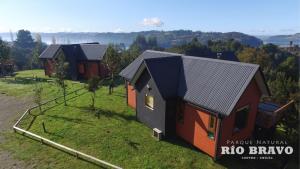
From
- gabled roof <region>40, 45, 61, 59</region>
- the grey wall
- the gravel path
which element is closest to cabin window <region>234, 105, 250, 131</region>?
the grey wall

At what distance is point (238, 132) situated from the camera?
16.6 metres

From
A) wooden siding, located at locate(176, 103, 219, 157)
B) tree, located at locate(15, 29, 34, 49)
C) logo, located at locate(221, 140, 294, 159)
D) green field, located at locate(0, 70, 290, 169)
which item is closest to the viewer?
green field, located at locate(0, 70, 290, 169)

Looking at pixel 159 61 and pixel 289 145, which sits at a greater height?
pixel 159 61

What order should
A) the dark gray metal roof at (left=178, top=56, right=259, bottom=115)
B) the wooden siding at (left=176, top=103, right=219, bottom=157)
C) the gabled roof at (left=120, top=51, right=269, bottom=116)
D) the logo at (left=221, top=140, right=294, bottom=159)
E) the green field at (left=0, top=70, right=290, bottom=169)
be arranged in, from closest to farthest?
the dark gray metal roof at (left=178, top=56, right=259, bottom=115), the gabled roof at (left=120, top=51, right=269, bottom=116), the green field at (left=0, top=70, right=290, bottom=169), the wooden siding at (left=176, top=103, right=219, bottom=157), the logo at (left=221, top=140, right=294, bottom=159)

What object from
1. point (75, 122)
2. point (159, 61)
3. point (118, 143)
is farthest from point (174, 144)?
point (75, 122)

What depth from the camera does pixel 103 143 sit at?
707 inches

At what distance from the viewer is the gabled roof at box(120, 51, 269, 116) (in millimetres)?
14773

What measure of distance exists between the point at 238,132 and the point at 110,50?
2206 centimetres

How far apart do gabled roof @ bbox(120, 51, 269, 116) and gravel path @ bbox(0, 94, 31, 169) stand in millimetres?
11950

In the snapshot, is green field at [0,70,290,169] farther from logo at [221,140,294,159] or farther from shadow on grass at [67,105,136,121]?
logo at [221,140,294,159]

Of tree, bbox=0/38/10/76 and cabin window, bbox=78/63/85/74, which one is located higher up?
tree, bbox=0/38/10/76

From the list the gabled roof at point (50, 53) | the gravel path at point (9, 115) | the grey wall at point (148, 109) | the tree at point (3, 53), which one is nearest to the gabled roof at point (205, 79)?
the grey wall at point (148, 109)

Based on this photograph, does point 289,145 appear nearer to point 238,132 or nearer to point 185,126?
point 238,132

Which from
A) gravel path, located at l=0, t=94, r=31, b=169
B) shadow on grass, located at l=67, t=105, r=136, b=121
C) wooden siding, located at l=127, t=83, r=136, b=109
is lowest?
gravel path, located at l=0, t=94, r=31, b=169
